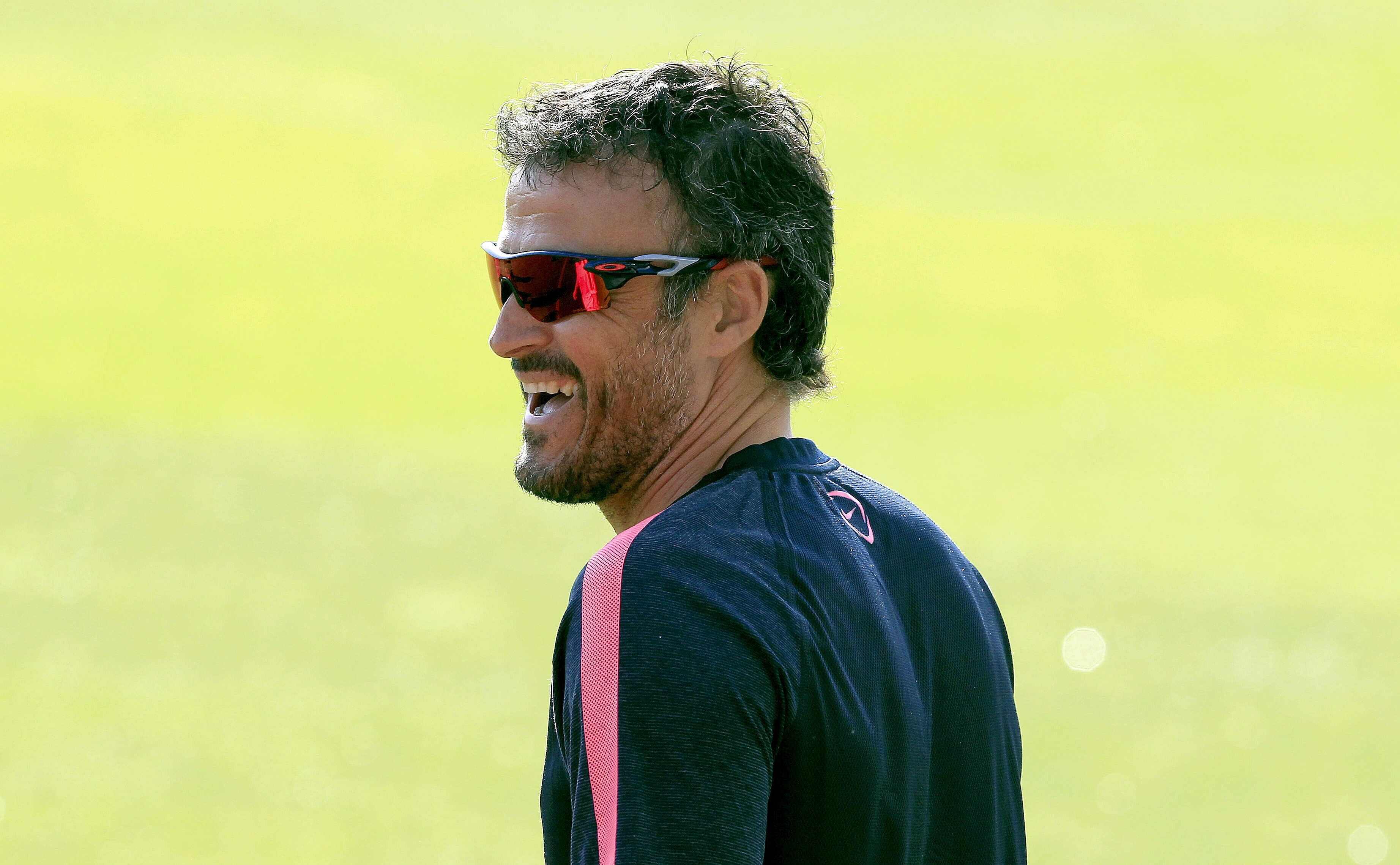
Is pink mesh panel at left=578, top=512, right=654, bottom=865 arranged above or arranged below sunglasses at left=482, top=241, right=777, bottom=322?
below

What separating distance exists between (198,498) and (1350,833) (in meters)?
8.65

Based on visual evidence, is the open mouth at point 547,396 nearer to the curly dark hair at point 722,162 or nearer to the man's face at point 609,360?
the man's face at point 609,360

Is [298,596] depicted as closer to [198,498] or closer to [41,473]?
[198,498]

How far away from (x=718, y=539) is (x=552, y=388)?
2.24 ft

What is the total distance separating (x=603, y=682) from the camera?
1.81 m

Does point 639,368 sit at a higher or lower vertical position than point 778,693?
higher

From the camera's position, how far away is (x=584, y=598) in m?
1.88

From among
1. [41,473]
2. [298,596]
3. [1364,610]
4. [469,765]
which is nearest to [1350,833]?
[1364,610]

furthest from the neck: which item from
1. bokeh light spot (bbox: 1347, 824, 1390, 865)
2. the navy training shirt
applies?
bokeh light spot (bbox: 1347, 824, 1390, 865)

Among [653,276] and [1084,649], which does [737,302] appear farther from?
[1084,649]

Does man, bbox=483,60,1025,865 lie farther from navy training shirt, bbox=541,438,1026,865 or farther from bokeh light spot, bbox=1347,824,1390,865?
bokeh light spot, bbox=1347,824,1390,865

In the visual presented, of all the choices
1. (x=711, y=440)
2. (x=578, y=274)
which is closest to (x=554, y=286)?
(x=578, y=274)

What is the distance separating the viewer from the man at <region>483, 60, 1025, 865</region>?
179 cm

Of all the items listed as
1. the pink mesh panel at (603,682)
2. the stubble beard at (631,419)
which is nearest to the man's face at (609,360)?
the stubble beard at (631,419)
